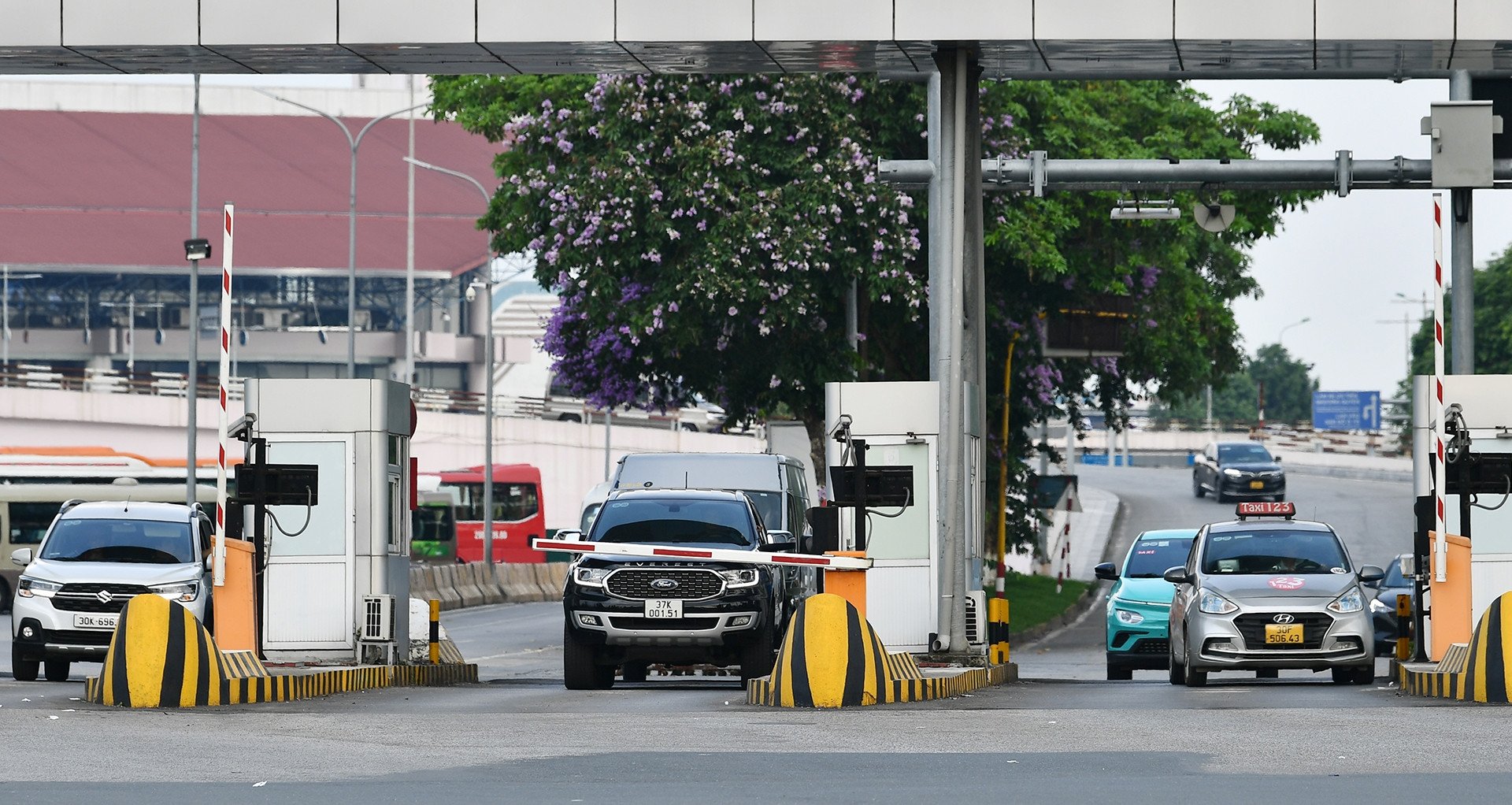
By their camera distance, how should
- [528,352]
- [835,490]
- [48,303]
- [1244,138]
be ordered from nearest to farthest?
[835,490] → [1244,138] → [48,303] → [528,352]

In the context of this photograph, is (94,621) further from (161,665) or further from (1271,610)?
(1271,610)

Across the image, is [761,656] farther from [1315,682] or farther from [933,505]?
[1315,682]

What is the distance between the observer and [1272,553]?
21484 millimetres

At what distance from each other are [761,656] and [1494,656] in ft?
20.8

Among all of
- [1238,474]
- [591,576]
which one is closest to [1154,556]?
[591,576]

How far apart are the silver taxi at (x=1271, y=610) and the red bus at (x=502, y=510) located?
39709 millimetres

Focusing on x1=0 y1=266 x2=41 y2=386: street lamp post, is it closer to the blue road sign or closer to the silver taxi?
the blue road sign

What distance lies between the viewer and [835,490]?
1859 centimetres

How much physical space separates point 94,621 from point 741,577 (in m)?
6.51

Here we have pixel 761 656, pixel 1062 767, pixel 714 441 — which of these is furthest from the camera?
pixel 714 441

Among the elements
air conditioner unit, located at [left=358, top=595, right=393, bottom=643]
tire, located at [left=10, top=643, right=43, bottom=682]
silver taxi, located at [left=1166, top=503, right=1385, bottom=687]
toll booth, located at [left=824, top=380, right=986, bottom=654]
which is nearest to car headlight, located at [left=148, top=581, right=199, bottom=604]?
tire, located at [left=10, top=643, right=43, bottom=682]

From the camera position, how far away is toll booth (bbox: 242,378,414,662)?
21422 millimetres

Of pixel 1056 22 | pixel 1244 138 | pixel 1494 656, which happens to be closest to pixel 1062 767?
pixel 1494 656

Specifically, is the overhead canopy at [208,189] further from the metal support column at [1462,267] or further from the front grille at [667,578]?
the front grille at [667,578]
